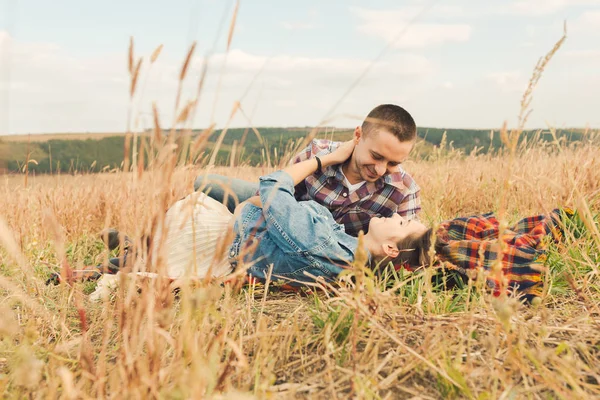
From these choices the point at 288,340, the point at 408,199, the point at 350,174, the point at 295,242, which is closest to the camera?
the point at 288,340

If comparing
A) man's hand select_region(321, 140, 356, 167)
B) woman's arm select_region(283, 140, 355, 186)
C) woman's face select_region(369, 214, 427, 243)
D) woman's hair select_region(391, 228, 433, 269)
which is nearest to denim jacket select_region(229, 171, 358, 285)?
woman's face select_region(369, 214, 427, 243)

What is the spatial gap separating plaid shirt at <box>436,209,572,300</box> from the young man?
39cm

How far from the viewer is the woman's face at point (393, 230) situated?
271cm

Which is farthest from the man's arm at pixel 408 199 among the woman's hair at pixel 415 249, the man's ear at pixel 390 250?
the man's ear at pixel 390 250

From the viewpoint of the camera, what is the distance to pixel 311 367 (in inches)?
64.2

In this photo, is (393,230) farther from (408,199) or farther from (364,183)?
(408,199)

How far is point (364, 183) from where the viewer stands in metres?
3.55

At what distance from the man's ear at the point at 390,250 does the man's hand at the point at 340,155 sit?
84 cm

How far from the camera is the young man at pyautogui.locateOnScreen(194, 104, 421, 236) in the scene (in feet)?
10.4

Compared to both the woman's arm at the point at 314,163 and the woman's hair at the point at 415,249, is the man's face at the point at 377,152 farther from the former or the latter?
the woman's hair at the point at 415,249

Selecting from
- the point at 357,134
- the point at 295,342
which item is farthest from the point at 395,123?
the point at 295,342

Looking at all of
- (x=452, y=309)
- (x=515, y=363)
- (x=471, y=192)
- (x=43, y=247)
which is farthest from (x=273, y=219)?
(x=471, y=192)

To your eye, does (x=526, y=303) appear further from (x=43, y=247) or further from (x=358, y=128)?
(x=43, y=247)

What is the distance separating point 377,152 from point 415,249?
688 mm
